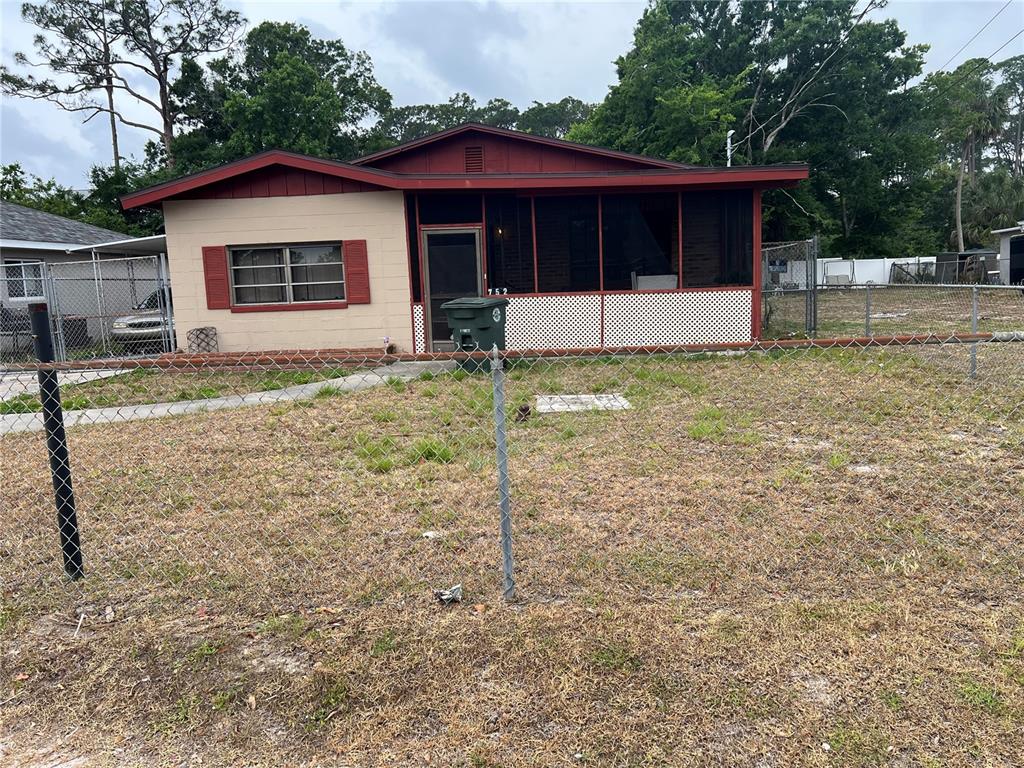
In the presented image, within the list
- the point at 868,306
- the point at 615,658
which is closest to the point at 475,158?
the point at 868,306

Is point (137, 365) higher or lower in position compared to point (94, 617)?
higher

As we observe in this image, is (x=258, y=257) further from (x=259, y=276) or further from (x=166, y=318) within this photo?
(x=166, y=318)

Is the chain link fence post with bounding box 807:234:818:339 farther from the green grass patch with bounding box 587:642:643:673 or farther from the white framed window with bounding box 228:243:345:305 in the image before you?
the green grass patch with bounding box 587:642:643:673

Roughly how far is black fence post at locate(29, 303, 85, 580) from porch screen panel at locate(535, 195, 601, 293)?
9731 millimetres

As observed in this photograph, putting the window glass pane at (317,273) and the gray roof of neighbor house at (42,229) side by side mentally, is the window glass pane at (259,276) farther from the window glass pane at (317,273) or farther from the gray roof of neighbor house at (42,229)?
the gray roof of neighbor house at (42,229)

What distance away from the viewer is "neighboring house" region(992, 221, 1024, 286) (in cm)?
2512

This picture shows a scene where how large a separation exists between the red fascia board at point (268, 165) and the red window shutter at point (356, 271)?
108cm

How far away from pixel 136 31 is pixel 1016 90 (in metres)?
68.7

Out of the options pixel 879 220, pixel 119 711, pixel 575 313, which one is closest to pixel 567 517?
pixel 119 711

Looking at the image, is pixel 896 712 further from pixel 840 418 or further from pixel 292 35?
pixel 292 35

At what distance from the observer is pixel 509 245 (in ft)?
41.1

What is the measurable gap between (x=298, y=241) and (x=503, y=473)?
31.0 ft

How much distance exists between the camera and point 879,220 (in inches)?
1275

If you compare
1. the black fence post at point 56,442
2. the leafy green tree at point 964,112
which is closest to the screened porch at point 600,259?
the black fence post at point 56,442
